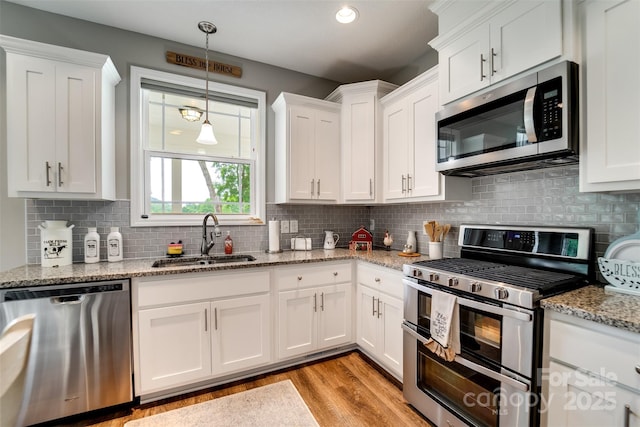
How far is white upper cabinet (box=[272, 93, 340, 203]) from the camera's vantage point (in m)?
2.71

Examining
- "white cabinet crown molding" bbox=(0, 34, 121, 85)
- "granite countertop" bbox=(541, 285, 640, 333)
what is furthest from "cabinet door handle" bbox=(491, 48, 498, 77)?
"white cabinet crown molding" bbox=(0, 34, 121, 85)

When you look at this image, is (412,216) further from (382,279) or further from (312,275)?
(312,275)

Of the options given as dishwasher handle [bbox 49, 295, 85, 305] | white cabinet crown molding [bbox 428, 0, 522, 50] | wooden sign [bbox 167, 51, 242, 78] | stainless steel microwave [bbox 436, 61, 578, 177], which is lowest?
dishwasher handle [bbox 49, 295, 85, 305]

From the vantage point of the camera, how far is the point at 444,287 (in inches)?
64.3

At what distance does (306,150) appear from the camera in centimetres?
279

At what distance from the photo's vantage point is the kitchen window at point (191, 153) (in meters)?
2.46

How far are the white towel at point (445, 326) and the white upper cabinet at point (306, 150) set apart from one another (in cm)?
154

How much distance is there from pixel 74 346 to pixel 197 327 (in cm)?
69

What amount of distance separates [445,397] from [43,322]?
240 cm

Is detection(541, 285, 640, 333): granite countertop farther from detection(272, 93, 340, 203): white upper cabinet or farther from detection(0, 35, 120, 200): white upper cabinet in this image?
detection(0, 35, 120, 200): white upper cabinet

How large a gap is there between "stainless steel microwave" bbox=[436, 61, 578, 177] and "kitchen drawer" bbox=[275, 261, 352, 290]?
118 centimetres

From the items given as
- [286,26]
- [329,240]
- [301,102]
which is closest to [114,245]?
[329,240]

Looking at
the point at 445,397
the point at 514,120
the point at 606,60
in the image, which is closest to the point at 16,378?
the point at 445,397

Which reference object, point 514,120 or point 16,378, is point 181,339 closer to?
point 16,378
